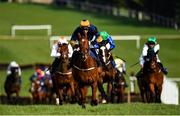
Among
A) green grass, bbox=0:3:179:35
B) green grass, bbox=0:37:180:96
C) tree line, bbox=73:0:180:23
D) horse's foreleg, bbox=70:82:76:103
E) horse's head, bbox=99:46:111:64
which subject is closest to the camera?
horse's head, bbox=99:46:111:64

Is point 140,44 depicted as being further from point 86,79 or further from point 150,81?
point 86,79

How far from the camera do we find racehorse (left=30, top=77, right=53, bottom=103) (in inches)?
1436

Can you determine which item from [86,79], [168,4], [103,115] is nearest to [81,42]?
[86,79]

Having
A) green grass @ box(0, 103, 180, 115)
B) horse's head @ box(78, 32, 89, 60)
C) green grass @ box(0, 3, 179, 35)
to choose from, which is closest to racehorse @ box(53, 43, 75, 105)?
green grass @ box(0, 103, 180, 115)

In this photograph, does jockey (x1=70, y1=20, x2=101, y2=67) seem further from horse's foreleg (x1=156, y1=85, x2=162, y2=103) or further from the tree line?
the tree line

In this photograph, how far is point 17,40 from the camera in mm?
66062

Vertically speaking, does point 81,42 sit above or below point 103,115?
above

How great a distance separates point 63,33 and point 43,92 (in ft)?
135

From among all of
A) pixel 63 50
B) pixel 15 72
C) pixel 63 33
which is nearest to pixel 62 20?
pixel 63 33

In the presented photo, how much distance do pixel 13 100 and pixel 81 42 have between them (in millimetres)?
17223

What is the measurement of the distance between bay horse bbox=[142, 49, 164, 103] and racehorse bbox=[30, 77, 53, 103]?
10.9 meters

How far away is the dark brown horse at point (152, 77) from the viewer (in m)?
25.2

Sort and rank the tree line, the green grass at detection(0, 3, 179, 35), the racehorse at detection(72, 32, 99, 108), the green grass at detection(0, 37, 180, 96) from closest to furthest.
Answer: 1. the racehorse at detection(72, 32, 99, 108)
2. the green grass at detection(0, 37, 180, 96)
3. the green grass at detection(0, 3, 179, 35)
4. the tree line

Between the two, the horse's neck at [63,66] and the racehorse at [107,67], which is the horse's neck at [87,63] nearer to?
the racehorse at [107,67]
